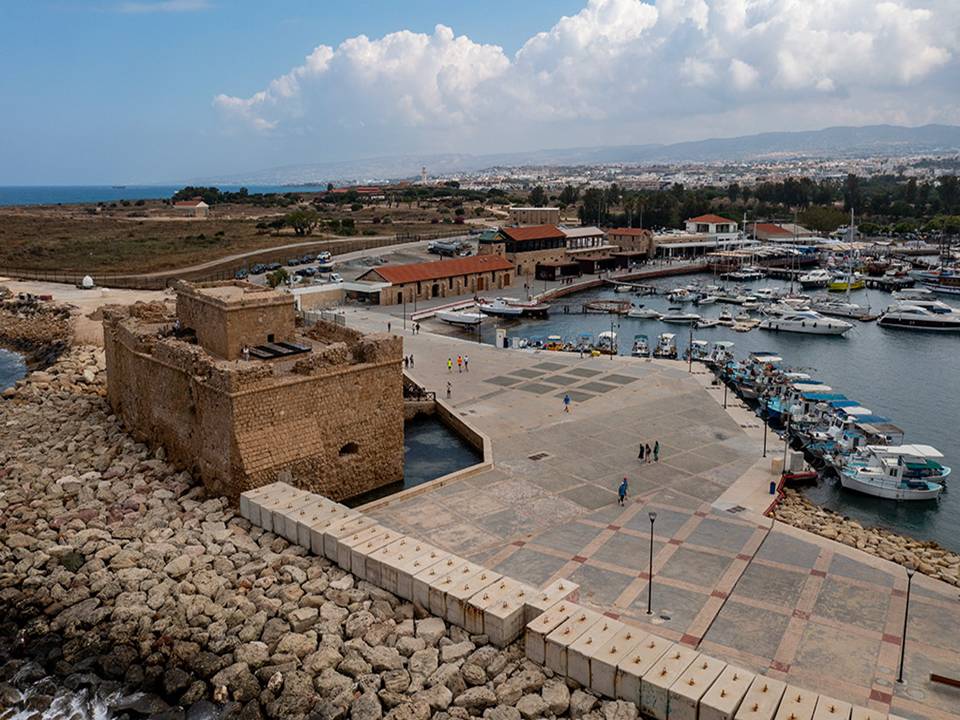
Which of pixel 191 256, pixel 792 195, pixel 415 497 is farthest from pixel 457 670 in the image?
pixel 792 195

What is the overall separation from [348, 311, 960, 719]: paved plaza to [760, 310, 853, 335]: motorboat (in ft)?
98.5

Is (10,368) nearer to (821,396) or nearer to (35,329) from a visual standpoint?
(35,329)

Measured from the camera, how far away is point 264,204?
454 ft

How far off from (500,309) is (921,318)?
3213 centimetres

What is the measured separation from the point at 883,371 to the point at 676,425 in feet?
77.8

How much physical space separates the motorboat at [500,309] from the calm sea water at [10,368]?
103ft

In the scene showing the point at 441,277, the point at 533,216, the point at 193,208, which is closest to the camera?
the point at 441,277

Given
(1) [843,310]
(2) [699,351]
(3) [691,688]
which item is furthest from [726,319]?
(3) [691,688]

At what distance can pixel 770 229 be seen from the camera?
118 meters

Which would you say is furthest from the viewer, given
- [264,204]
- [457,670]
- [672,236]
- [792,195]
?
[792,195]

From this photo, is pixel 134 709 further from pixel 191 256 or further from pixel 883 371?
pixel 191 256

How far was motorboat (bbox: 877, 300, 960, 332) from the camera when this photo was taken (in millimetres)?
61688

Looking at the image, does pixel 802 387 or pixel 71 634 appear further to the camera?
pixel 802 387

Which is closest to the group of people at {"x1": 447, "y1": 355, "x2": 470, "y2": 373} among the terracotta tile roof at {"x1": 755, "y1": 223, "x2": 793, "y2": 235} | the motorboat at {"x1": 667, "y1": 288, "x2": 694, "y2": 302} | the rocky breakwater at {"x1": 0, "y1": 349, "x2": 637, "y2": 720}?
the rocky breakwater at {"x1": 0, "y1": 349, "x2": 637, "y2": 720}
